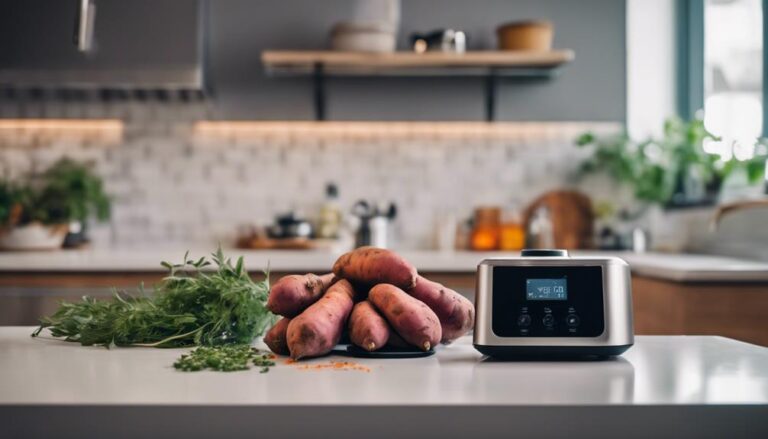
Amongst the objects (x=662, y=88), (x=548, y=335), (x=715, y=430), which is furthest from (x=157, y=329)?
(x=662, y=88)

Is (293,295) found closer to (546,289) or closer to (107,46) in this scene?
(546,289)

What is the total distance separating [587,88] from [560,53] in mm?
444

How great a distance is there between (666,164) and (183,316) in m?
3.34

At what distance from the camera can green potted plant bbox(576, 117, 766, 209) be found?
3752mm

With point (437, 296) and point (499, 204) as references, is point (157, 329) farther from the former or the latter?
point (499, 204)

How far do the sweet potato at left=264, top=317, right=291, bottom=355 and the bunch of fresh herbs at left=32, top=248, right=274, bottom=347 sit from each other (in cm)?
9

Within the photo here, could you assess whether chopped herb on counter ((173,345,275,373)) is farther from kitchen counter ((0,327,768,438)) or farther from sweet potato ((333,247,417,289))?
sweet potato ((333,247,417,289))

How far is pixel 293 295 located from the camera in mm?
1228

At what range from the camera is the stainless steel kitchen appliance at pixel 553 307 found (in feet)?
3.96

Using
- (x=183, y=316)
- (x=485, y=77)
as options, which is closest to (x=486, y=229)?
(x=485, y=77)

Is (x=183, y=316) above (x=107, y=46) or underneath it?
underneath

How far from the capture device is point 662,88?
4188mm

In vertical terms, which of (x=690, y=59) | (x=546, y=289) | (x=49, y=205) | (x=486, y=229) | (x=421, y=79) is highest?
(x=690, y=59)

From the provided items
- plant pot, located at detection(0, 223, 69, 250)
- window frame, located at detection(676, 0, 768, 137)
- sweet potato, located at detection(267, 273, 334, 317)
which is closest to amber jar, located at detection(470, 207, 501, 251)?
window frame, located at detection(676, 0, 768, 137)
